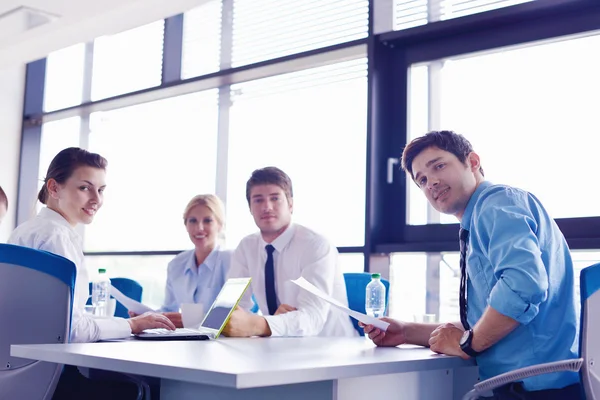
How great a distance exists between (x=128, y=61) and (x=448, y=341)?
4.80 m

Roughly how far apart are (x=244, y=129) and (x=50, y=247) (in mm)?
2799

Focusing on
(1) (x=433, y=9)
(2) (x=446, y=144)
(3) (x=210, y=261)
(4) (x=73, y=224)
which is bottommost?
(3) (x=210, y=261)

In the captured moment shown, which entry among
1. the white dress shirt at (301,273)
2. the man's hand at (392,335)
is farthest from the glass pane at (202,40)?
the man's hand at (392,335)

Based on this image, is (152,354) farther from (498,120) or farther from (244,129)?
(244,129)

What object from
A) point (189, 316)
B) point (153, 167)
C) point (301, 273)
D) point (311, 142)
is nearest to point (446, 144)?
point (301, 273)

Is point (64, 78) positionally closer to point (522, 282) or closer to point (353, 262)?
point (353, 262)

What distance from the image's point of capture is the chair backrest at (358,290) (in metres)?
3.32

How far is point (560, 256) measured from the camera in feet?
6.84

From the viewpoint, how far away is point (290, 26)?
16.4ft

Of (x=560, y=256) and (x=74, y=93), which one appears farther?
(x=74, y=93)

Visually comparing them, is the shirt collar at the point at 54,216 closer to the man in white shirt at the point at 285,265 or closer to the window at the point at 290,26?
the man in white shirt at the point at 285,265

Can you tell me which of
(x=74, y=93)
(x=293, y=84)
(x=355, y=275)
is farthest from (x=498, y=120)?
(x=74, y=93)

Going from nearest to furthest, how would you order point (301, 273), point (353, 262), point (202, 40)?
point (301, 273) < point (353, 262) < point (202, 40)

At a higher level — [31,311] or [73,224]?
[73,224]
